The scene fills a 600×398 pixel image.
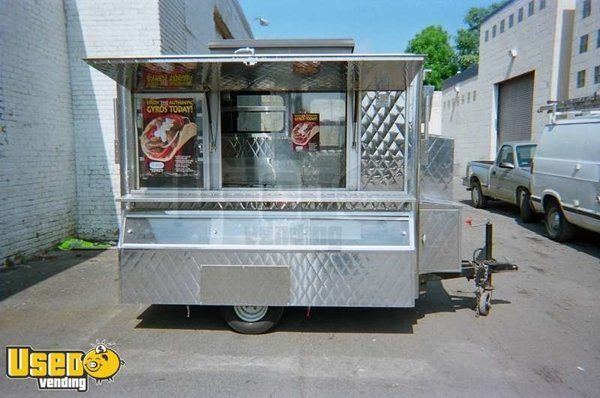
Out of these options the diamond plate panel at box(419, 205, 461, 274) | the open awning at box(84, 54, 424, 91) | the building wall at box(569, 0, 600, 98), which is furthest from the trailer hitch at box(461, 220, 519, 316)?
the building wall at box(569, 0, 600, 98)

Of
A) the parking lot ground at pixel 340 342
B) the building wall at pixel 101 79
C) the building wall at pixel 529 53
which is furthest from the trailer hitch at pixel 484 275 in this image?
the building wall at pixel 529 53

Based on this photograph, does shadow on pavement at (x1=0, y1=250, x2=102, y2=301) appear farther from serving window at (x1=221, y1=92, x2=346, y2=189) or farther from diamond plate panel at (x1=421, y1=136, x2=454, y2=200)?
diamond plate panel at (x1=421, y1=136, x2=454, y2=200)

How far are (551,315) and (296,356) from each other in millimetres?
2918

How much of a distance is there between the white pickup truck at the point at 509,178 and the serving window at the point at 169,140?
7.63m

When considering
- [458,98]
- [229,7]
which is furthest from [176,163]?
[458,98]

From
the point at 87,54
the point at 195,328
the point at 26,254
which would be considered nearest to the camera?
the point at 195,328

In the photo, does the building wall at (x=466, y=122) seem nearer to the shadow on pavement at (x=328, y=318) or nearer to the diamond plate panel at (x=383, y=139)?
the diamond plate panel at (x=383, y=139)

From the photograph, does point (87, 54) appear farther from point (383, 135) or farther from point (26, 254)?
point (383, 135)

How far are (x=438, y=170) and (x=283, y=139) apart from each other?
2078mm

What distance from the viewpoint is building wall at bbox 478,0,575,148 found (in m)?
14.7

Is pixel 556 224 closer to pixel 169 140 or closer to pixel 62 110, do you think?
pixel 169 140

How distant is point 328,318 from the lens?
486cm

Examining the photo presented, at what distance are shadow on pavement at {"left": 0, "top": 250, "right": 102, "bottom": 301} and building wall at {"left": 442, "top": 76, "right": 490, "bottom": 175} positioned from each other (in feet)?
52.3

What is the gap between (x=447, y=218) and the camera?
464 centimetres
